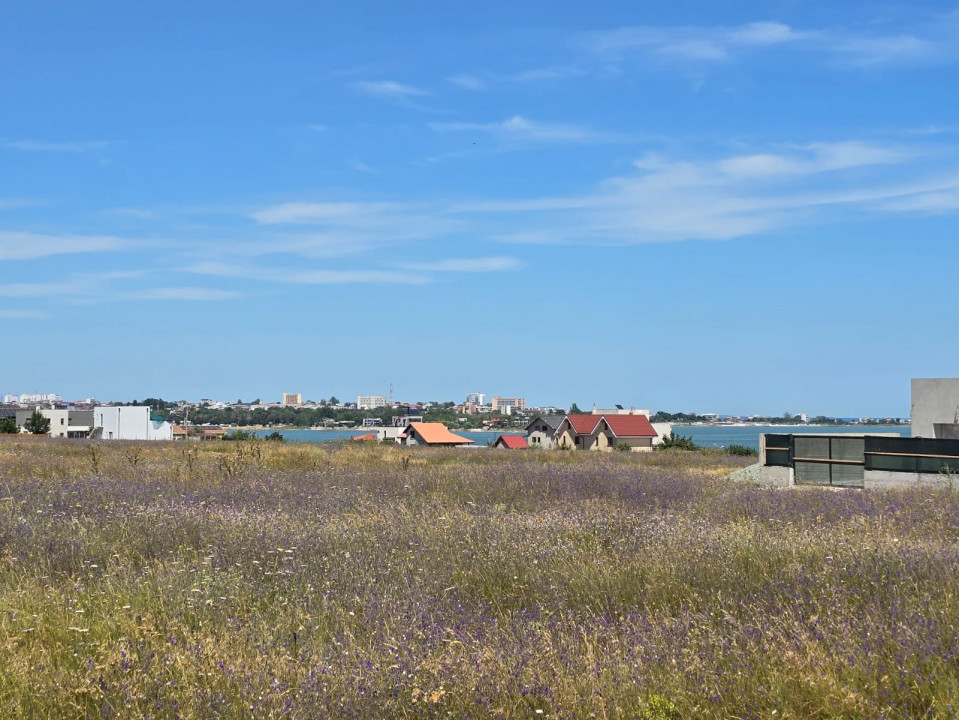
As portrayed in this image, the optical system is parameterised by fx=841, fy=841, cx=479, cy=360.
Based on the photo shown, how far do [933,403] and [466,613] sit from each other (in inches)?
996

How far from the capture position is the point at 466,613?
18.7 ft

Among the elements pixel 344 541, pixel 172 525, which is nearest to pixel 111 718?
pixel 344 541

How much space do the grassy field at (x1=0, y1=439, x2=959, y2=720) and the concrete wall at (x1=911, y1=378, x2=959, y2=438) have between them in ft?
61.6

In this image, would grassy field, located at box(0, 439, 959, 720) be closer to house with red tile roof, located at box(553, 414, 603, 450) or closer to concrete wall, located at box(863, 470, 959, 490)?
concrete wall, located at box(863, 470, 959, 490)

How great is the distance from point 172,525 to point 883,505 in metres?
8.55

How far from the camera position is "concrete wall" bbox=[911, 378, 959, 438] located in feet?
85.4

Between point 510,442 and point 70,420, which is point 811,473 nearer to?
point 510,442

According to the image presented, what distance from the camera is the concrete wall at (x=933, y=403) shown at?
26.0 m

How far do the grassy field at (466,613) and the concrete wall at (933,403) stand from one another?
1877 cm

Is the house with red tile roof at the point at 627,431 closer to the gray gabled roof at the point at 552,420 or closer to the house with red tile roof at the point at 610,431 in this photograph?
the house with red tile roof at the point at 610,431

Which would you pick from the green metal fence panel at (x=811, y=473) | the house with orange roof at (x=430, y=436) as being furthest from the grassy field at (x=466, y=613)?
the house with orange roof at (x=430, y=436)

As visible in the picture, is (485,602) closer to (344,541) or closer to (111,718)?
(344,541)

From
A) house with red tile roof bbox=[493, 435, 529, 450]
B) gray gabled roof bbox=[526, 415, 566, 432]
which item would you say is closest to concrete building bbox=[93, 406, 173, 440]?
house with red tile roof bbox=[493, 435, 529, 450]

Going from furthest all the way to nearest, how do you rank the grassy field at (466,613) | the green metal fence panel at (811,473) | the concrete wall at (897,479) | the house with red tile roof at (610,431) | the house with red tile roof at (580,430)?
the house with red tile roof at (580,430), the house with red tile roof at (610,431), the green metal fence panel at (811,473), the concrete wall at (897,479), the grassy field at (466,613)
